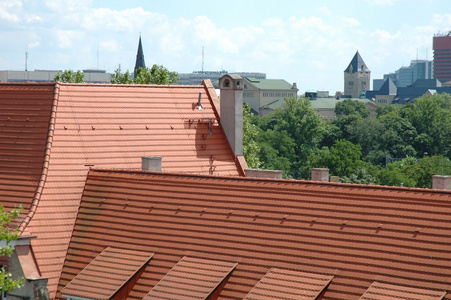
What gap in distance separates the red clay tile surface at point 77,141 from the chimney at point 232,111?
1.15 feet

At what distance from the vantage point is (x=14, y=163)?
3206cm

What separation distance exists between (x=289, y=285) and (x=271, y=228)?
2.53 metres

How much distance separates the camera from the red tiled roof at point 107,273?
83.7 ft

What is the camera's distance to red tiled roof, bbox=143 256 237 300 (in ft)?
78.5

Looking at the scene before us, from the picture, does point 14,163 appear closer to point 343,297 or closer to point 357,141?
point 343,297

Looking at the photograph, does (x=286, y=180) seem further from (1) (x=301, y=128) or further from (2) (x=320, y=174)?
(1) (x=301, y=128)

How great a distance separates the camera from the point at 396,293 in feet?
70.1

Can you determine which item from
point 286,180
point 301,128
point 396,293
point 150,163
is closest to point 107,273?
point 286,180

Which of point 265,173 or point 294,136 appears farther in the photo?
point 294,136

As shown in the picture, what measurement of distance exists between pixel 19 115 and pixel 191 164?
23.7 ft

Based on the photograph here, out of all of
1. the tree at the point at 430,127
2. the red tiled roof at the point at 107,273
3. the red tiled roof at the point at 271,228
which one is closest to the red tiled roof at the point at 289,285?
the red tiled roof at the point at 271,228

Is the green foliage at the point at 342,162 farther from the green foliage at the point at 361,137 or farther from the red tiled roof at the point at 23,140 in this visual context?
the red tiled roof at the point at 23,140

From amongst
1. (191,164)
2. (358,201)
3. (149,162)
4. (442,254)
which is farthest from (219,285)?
(191,164)

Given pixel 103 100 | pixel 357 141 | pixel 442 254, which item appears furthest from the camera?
pixel 357 141
